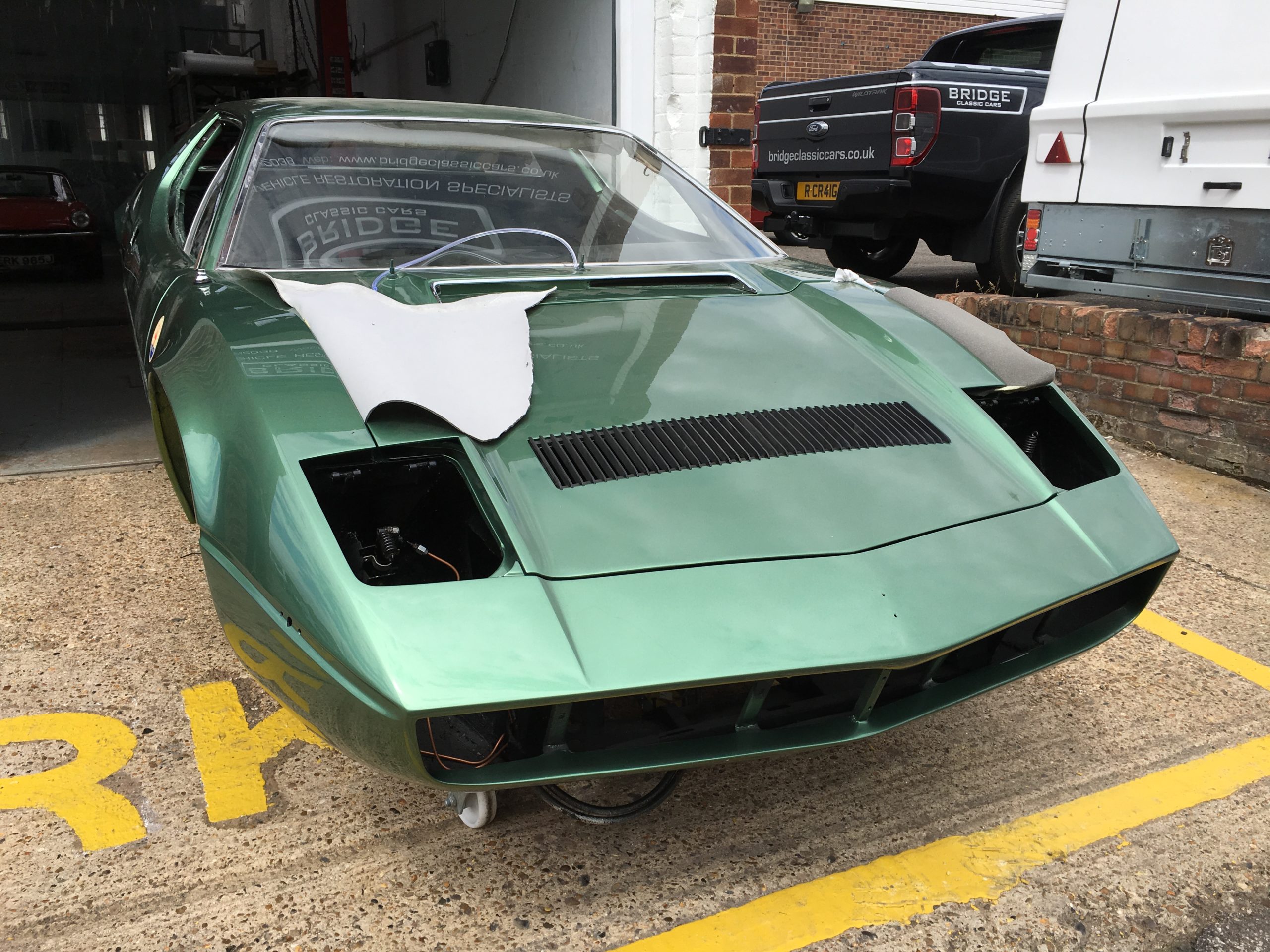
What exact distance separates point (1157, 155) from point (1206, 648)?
2.40 m

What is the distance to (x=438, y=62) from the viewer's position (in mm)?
9766

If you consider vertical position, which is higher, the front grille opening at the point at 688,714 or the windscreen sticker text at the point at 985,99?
the windscreen sticker text at the point at 985,99

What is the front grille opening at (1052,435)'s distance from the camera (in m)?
2.15

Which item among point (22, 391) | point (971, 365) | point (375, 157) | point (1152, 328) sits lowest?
point (22, 391)

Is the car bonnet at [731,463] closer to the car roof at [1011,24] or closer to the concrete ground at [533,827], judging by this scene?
the concrete ground at [533,827]

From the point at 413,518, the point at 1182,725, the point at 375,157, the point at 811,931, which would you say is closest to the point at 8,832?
the point at 413,518

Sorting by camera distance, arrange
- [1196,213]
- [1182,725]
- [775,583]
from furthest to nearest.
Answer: [1196,213]
[1182,725]
[775,583]

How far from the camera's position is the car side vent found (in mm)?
1750

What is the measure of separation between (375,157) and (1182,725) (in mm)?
2512

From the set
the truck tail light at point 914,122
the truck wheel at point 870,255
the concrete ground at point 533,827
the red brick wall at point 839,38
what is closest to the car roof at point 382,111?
the concrete ground at point 533,827

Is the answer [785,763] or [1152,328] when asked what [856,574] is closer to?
[785,763]

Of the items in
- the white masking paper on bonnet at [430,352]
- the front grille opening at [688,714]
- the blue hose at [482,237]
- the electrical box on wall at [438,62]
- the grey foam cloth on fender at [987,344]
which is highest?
the electrical box on wall at [438,62]

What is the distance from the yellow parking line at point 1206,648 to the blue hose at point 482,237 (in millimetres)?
1748

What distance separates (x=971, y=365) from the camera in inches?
88.7
